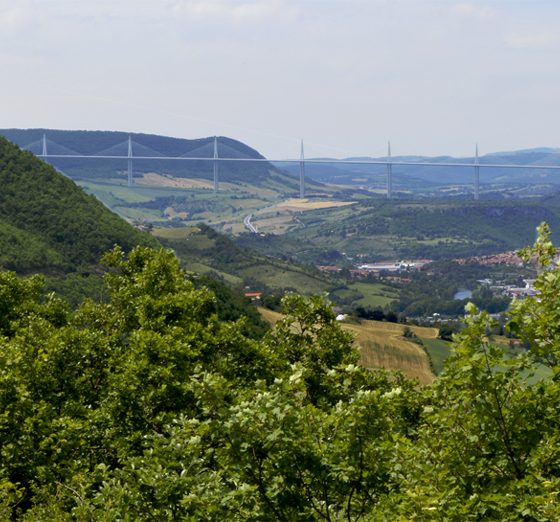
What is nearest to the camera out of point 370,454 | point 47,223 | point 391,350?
point 370,454

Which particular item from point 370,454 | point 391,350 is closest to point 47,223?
point 391,350

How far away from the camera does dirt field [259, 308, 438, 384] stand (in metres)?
81.8

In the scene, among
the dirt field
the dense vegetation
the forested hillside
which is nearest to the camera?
the dense vegetation

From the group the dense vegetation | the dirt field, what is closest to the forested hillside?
the dirt field

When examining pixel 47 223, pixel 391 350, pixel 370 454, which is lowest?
pixel 391 350

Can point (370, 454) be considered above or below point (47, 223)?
A: below

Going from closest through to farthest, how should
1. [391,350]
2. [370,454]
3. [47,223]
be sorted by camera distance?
[370,454], [391,350], [47,223]

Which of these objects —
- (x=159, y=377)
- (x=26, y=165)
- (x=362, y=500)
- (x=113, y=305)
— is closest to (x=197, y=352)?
(x=159, y=377)

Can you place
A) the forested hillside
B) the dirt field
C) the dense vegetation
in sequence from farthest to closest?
1. the forested hillside
2. the dirt field
3. the dense vegetation

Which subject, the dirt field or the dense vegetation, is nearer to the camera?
the dense vegetation

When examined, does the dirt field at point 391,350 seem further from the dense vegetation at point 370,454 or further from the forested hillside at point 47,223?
the dense vegetation at point 370,454

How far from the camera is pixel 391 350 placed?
8831 centimetres

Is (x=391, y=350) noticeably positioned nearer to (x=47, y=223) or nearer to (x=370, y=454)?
(x=47, y=223)

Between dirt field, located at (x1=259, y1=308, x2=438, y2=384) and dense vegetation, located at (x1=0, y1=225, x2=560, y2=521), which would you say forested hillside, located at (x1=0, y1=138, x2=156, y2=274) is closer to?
dirt field, located at (x1=259, y1=308, x2=438, y2=384)
